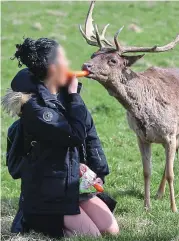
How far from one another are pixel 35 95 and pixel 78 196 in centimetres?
105

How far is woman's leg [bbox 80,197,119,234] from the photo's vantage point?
6203 millimetres

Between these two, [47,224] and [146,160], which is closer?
[47,224]

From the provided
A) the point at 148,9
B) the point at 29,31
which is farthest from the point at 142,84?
the point at 148,9

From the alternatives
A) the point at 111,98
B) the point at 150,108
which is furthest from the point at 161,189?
the point at 111,98

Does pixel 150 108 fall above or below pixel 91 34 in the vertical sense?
below

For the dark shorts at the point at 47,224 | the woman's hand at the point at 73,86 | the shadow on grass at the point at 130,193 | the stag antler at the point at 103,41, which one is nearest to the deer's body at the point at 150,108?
the stag antler at the point at 103,41

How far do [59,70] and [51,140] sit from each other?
0.69m

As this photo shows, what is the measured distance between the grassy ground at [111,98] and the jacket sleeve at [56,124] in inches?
39.8

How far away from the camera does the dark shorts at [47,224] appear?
5.98 m

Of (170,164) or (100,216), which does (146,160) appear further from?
(100,216)

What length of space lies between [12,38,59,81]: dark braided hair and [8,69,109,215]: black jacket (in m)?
0.14

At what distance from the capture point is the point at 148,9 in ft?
72.6

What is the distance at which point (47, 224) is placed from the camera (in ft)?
19.8

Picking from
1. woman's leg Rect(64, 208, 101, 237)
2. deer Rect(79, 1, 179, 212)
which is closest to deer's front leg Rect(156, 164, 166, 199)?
deer Rect(79, 1, 179, 212)
